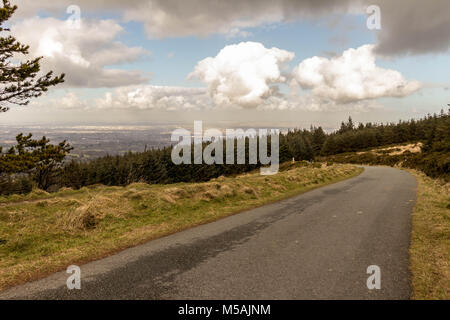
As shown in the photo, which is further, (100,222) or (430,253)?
(100,222)

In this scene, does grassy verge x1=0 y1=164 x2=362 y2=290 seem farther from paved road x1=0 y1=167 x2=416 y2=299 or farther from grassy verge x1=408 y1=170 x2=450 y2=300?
grassy verge x1=408 y1=170 x2=450 y2=300

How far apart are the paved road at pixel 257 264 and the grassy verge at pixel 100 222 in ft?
2.40

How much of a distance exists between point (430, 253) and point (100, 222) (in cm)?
1054

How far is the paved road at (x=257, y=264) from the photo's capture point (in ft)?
16.1

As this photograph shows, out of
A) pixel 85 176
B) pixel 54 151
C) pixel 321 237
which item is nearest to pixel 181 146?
pixel 85 176

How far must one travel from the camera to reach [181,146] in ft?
431

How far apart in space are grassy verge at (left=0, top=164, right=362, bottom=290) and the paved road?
73 centimetres

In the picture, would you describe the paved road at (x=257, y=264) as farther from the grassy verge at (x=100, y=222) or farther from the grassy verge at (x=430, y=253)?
the grassy verge at (x=100, y=222)

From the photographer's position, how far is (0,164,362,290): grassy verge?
6.70 metres

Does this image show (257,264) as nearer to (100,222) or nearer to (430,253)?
(430,253)

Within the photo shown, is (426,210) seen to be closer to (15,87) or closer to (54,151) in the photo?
(54,151)

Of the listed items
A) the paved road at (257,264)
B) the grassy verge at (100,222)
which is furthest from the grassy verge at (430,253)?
the grassy verge at (100,222)

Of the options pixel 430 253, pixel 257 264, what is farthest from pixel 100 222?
pixel 430 253

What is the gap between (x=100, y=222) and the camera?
32.7 feet
